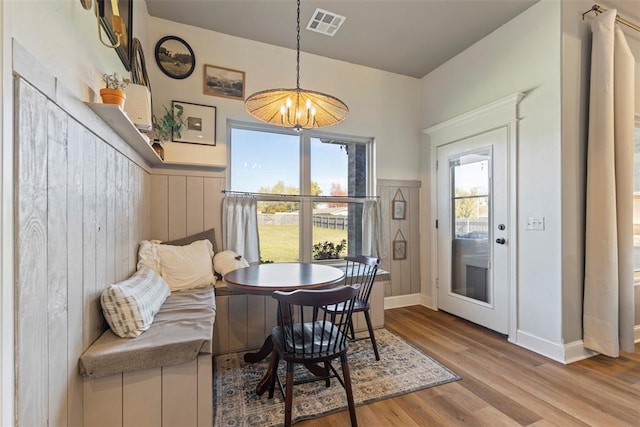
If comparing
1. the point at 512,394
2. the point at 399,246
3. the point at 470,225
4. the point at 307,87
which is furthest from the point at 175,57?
the point at 512,394

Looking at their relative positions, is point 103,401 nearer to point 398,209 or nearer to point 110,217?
point 110,217

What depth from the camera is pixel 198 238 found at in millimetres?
2832

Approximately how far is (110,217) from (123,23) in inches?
45.1

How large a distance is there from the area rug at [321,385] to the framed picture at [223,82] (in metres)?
2.49

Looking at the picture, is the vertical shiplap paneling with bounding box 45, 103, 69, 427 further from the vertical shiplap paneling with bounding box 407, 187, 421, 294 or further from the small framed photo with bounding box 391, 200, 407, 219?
the vertical shiplap paneling with bounding box 407, 187, 421, 294

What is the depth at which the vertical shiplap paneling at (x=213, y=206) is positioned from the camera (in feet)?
9.64

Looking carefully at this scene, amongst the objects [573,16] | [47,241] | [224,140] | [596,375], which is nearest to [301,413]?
[47,241]

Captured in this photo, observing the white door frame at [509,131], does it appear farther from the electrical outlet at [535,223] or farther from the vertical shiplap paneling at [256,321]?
the vertical shiplap paneling at [256,321]

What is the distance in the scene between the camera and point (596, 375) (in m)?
2.17

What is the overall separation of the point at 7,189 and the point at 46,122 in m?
0.33

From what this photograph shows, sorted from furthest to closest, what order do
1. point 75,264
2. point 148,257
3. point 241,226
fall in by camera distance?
point 241,226, point 148,257, point 75,264

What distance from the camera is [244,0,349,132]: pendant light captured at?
6.54 ft

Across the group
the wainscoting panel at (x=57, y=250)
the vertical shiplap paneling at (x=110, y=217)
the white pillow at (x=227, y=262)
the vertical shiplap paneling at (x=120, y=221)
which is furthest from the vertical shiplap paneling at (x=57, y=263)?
the white pillow at (x=227, y=262)

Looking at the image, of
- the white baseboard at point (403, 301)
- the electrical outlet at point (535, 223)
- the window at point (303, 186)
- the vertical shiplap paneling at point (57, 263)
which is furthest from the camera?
the white baseboard at point (403, 301)
